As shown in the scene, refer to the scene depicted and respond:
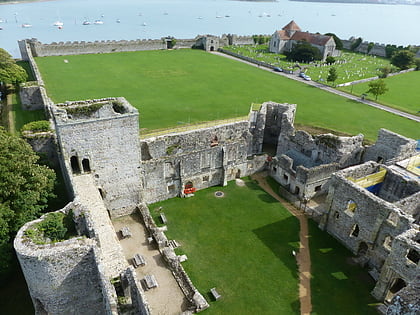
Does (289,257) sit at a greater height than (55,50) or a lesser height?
lesser

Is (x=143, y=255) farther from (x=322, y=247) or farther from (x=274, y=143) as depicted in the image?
(x=274, y=143)

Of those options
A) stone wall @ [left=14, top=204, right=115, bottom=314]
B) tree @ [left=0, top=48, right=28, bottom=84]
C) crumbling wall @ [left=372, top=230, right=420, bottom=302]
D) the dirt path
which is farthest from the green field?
stone wall @ [left=14, top=204, right=115, bottom=314]

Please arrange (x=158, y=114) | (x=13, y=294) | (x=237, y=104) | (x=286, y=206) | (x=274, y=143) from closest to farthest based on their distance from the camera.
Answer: (x=13, y=294), (x=286, y=206), (x=274, y=143), (x=158, y=114), (x=237, y=104)

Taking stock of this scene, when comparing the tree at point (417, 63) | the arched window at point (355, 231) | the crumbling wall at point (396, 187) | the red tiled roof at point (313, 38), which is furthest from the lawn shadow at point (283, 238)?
the tree at point (417, 63)

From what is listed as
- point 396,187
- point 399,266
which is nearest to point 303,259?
point 399,266

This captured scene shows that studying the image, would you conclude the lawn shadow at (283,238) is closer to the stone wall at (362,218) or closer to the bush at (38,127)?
the stone wall at (362,218)

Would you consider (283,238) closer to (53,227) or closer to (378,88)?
(53,227)

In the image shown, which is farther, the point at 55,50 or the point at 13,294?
the point at 55,50

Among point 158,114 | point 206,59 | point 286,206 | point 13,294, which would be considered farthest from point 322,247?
point 206,59
